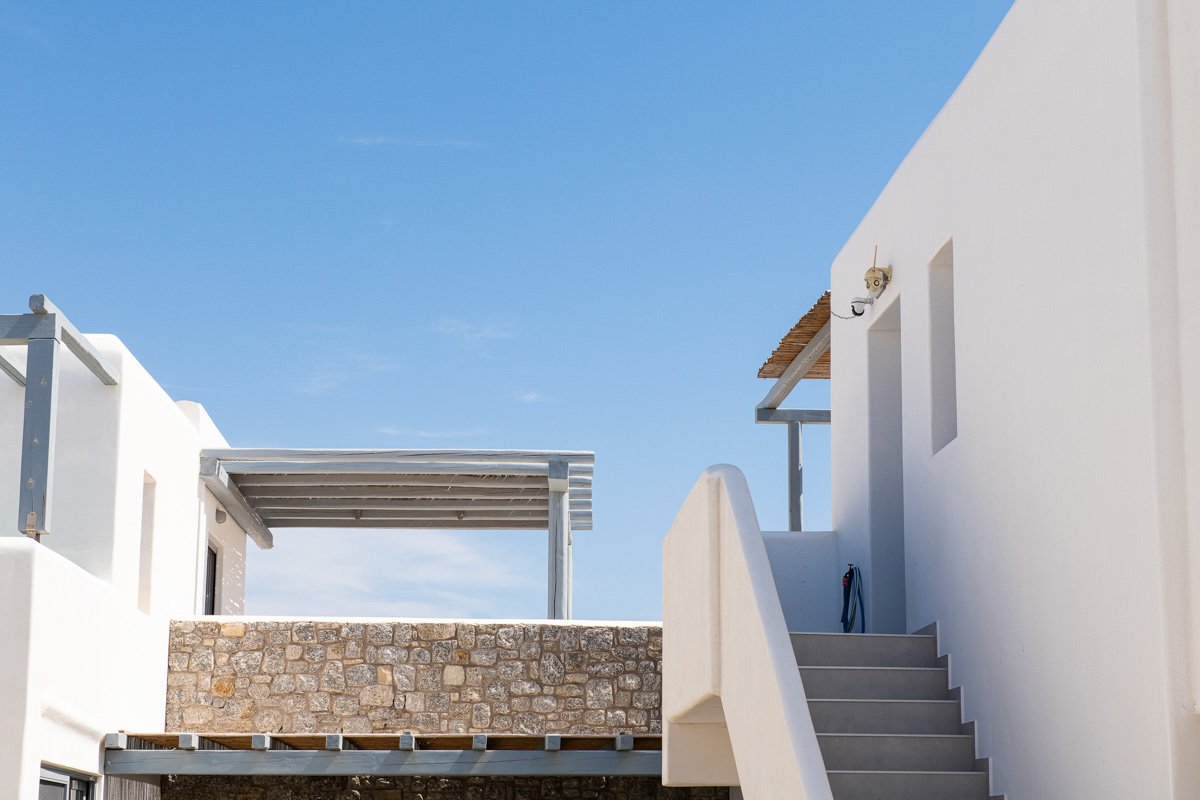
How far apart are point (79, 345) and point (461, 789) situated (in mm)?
5390

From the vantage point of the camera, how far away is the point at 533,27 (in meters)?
25.9

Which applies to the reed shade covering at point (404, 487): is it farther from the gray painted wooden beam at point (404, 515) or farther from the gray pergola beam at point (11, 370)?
the gray pergola beam at point (11, 370)

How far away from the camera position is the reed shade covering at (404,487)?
15.2m

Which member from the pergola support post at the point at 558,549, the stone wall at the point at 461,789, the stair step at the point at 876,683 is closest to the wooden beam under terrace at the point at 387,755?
the stone wall at the point at 461,789

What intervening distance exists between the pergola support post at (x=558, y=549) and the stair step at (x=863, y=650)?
589 cm

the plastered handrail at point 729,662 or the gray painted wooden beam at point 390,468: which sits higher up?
the gray painted wooden beam at point 390,468

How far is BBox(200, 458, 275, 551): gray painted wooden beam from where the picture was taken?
15398 mm

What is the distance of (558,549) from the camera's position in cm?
1499

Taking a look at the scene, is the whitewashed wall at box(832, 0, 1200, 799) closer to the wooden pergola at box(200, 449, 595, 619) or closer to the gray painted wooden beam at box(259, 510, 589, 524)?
the wooden pergola at box(200, 449, 595, 619)

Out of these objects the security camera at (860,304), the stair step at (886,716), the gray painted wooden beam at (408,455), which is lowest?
the stair step at (886,716)

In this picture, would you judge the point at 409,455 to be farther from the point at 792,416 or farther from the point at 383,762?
the point at 383,762

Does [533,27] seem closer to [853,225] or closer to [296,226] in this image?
[296,226]

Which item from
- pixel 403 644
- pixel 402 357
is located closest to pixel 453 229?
pixel 402 357

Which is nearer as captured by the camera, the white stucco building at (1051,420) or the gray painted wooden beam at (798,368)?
the white stucco building at (1051,420)
